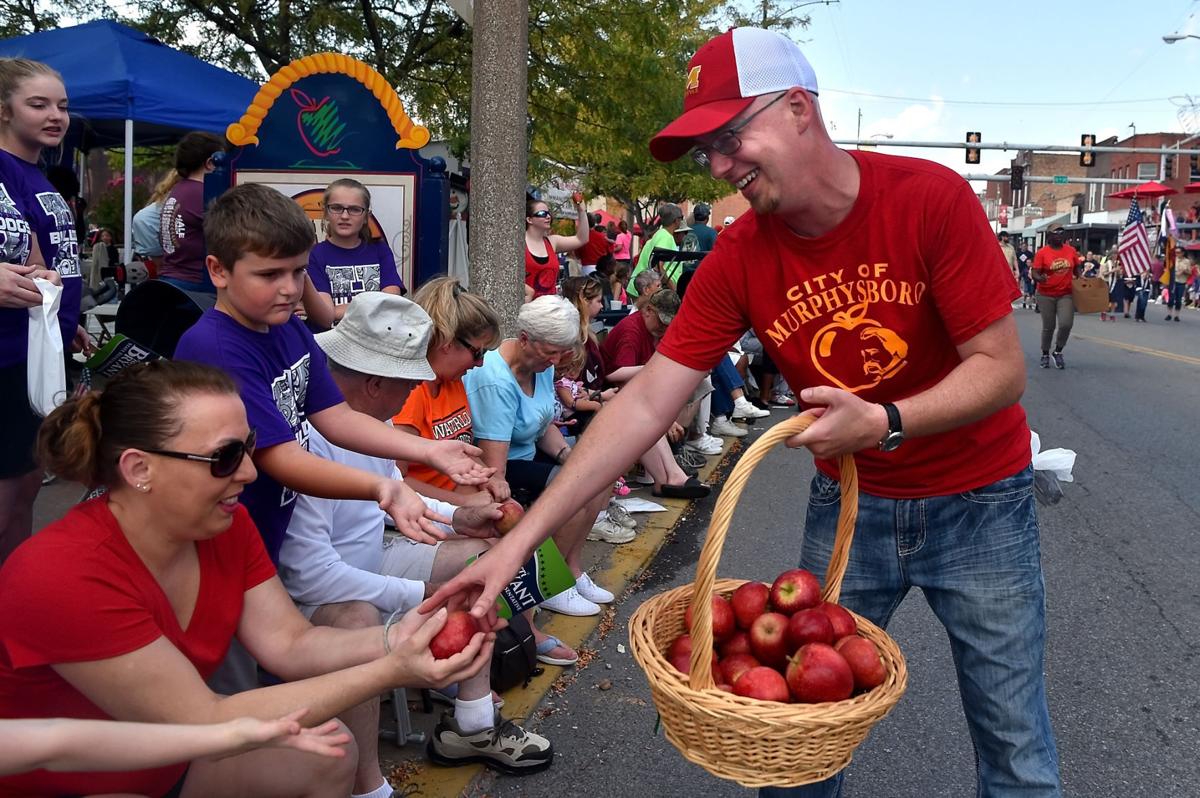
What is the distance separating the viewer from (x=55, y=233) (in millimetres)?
3607

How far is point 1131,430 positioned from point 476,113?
7.47 m

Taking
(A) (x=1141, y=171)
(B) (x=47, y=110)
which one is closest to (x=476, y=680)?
(B) (x=47, y=110)

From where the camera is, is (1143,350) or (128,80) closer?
(128,80)

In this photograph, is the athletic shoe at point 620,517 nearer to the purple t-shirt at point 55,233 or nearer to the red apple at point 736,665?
the purple t-shirt at point 55,233

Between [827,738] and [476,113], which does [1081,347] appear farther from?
[827,738]

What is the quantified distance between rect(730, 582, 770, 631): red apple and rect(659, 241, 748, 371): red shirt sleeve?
56 centimetres

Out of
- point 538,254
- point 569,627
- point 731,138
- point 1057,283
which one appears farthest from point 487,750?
point 1057,283

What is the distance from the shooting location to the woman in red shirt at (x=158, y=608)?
6.23 ft

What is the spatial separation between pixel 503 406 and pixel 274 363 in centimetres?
192

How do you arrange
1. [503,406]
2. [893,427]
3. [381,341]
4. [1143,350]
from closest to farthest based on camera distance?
[893,427] → [381,341] → [503,406] → [1143,350]

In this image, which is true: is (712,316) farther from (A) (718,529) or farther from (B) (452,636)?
(B) (452,636)

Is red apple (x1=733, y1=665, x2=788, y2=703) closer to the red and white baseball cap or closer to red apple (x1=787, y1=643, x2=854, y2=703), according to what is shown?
red apple (x1=787, y1=643, x2=854, y2=703)

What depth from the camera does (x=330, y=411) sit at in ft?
9.91

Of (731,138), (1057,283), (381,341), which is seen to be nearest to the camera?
(731,138)
